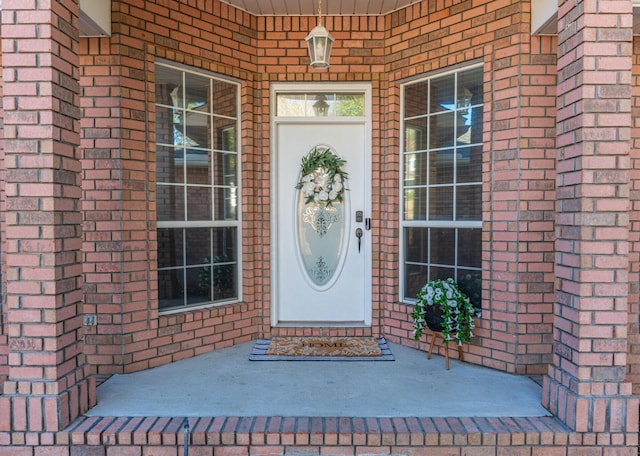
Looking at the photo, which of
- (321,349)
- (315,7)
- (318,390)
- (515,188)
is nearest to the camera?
(318,390)

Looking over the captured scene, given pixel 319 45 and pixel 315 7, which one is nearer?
pixel 319 45

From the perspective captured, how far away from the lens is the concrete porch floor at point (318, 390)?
2.58m

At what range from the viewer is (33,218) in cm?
240

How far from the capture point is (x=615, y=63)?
7.73ft

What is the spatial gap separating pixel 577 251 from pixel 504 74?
1.54 metres

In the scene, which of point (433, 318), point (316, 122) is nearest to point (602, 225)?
point (433, 318)

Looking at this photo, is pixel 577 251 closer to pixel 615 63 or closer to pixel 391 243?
pixel 615 63

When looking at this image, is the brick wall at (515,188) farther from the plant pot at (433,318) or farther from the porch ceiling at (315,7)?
the porch ceiling at (315,7)

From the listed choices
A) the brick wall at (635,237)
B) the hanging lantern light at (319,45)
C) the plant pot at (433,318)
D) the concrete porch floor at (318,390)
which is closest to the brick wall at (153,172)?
the concrete porch floor at (318,390)

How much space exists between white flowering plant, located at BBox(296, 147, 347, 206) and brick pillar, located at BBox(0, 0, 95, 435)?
6.95 ft

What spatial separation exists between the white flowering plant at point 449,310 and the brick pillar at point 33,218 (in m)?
2.44

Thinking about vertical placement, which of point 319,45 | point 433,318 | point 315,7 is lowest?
point 433,318

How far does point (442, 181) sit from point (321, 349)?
1762 millimetres

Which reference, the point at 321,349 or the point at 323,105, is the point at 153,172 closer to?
the point at 323,105
